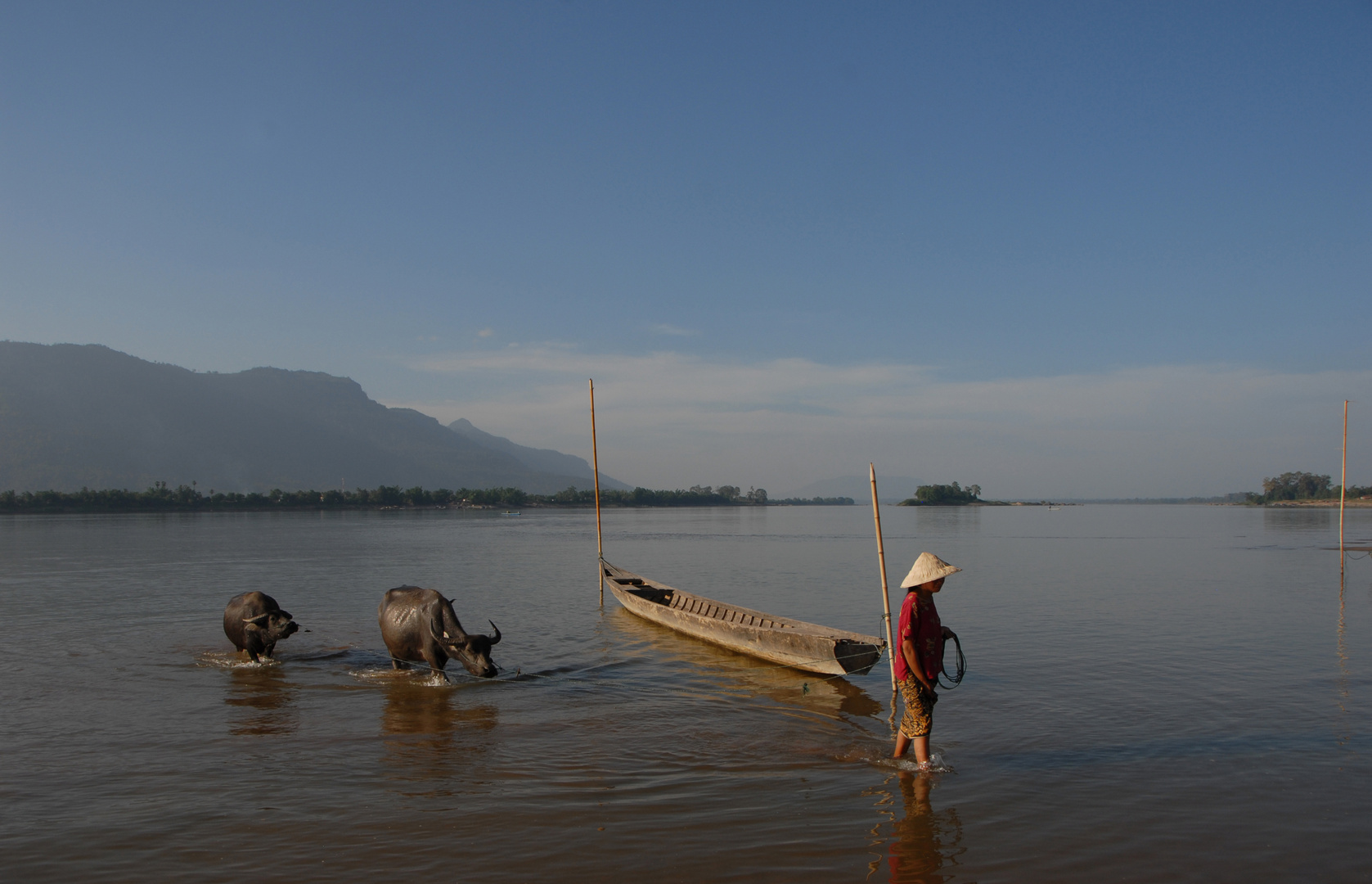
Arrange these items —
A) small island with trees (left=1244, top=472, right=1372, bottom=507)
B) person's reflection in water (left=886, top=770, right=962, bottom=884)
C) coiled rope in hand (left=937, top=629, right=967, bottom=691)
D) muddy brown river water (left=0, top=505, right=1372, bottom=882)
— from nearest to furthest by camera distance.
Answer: person's reflection in water (left=886, top=770, right=962, bottom=884) → muddy brown river water (left=0, top=505, right=1372, bottom=882) → coiled rope in hand (left=937, top=629, right=967, bottom=691) → small island with trees (left=1244, top=472, right=1372, bottom=507)

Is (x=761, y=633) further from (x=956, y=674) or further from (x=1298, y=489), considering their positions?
(x=1298, y=489)

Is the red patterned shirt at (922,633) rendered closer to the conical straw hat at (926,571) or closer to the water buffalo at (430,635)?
the conical straw hat at (926,571)

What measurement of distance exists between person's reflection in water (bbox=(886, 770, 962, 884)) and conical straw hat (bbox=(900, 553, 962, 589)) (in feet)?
6.87

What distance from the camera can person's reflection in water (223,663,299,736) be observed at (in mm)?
10422

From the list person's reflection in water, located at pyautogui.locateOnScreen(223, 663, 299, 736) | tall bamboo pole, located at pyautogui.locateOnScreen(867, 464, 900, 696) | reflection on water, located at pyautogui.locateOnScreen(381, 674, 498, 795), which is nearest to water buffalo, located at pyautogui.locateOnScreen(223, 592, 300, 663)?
person's reflection in water, located at pyautogui.locateOnScreen(223, 663, 299, 736)

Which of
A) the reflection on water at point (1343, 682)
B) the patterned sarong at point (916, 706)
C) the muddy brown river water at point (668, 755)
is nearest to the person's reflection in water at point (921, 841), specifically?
the muddy brown river water at point (668, 755)

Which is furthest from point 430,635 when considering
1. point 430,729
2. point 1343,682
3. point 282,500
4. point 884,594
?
point 282,500

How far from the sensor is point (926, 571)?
26.1 feet

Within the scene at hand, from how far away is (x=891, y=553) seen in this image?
49.8m

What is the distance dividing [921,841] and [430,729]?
6288 mm

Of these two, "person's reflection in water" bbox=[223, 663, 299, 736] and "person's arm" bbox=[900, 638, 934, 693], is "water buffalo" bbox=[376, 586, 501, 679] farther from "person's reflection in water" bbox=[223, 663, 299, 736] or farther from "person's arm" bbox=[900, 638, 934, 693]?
"person's arm" bbox=[900, 638, 934, 693]

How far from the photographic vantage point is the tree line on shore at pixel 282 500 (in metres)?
109

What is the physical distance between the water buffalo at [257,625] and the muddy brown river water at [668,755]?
0.44 meters

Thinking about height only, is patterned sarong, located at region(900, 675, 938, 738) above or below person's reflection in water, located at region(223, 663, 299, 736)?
above
